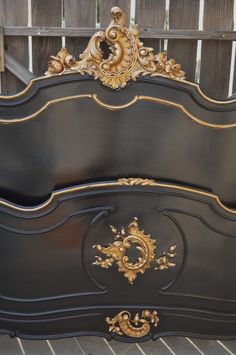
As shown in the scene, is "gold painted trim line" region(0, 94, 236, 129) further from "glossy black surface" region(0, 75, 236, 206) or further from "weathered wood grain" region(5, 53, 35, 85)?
"weathered wood grain" region(5, 53, 35, 85)

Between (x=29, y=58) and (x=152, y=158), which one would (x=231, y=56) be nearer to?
(x=152, y=158)

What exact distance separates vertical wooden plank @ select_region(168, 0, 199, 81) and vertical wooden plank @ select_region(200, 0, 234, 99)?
37 mm

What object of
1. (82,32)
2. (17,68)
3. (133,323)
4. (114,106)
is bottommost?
(133,323)

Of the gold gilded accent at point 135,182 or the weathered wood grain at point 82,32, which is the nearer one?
the gold gilded accent at point 135,182

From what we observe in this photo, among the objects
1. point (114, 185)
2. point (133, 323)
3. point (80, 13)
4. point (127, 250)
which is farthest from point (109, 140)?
point (133, 323)

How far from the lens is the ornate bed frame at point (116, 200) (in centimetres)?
129

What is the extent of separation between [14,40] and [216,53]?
715 mm

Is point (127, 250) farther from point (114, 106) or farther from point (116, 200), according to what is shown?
point (114, 106)

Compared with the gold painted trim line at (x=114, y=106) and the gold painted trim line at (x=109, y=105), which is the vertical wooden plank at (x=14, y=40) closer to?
the gold painted trim line at (x=109, y=105)

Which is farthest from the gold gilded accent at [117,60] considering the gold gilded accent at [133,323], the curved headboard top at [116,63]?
the gold gilded accent at [133,323]

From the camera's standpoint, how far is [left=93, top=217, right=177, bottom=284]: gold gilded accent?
134cm

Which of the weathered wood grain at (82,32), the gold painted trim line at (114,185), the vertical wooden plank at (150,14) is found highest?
the vertical wooden plank at (150,14)

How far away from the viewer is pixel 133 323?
4.76ft


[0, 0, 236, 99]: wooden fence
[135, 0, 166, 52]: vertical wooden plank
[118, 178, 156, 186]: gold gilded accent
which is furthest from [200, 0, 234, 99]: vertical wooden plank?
[118, 178, 156, 186]: gold gilded accent
